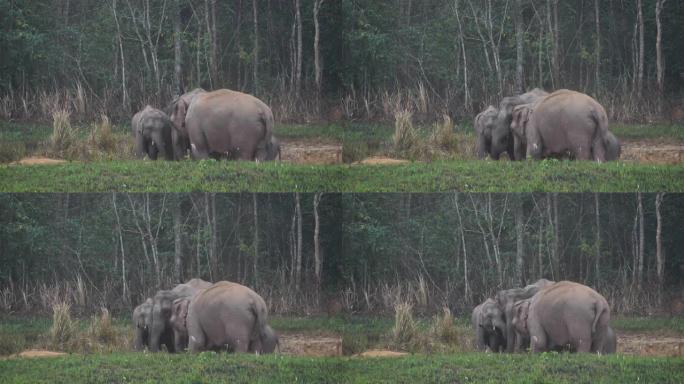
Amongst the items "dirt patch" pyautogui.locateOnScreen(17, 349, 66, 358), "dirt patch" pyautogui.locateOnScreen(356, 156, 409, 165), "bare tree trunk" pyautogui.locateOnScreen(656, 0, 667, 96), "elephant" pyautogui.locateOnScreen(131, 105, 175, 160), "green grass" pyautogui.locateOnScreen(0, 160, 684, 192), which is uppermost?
"bare tree trunk" pyautogui.locateOnScreen(656, 0, 667, 96)

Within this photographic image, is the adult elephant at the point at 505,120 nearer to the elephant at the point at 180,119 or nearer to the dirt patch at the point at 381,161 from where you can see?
the dirt patch at the point at 381,161

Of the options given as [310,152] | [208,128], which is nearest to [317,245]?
[310,152]

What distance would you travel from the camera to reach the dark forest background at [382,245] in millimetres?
19594

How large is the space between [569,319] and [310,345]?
8.01 feet

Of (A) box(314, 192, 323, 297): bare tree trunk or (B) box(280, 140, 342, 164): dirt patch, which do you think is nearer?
(A) box(314, 192, 323, 297): bare tree trunk

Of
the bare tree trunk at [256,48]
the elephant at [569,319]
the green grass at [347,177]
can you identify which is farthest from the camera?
the bare tree trunk at [256,48]

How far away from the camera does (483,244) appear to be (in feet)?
64.5

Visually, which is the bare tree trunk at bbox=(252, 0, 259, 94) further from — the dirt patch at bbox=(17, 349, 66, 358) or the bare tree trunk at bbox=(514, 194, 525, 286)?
the dirt patch at bbox=(17, 349, 66, 358)

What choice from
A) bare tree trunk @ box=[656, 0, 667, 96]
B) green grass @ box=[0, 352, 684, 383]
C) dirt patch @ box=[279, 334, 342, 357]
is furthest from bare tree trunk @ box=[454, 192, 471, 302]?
bare tree trunk @ box=[656, 0, 667, 96]

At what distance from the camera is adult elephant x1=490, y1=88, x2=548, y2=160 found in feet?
66.2

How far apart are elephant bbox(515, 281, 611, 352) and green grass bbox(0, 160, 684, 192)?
96 cm

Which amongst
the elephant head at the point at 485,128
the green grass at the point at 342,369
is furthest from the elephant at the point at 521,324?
the elephant head at the point at 485,128

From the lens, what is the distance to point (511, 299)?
1972 cm

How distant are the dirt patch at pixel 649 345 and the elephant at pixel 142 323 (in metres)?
4.36
